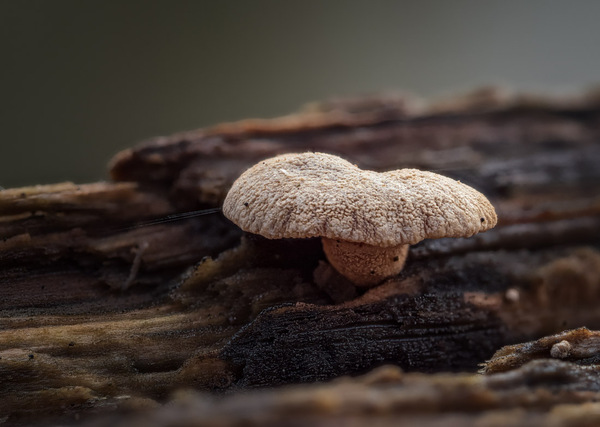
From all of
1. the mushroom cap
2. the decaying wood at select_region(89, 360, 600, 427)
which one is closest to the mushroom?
the mushroom cap

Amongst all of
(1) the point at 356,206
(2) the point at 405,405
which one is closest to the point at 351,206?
(1) the point at 356,206

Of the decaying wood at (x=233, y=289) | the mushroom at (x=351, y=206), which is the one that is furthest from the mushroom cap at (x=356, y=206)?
the decaying wood at (x=233, y=289)

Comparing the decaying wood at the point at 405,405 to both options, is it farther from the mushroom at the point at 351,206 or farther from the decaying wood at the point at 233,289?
the mushroom at the point at 351,206

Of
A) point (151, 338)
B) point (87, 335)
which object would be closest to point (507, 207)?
point (151, 338)

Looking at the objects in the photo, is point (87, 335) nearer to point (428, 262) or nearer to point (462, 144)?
point (428, 262)

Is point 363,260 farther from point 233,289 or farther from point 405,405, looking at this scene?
point 405,405
